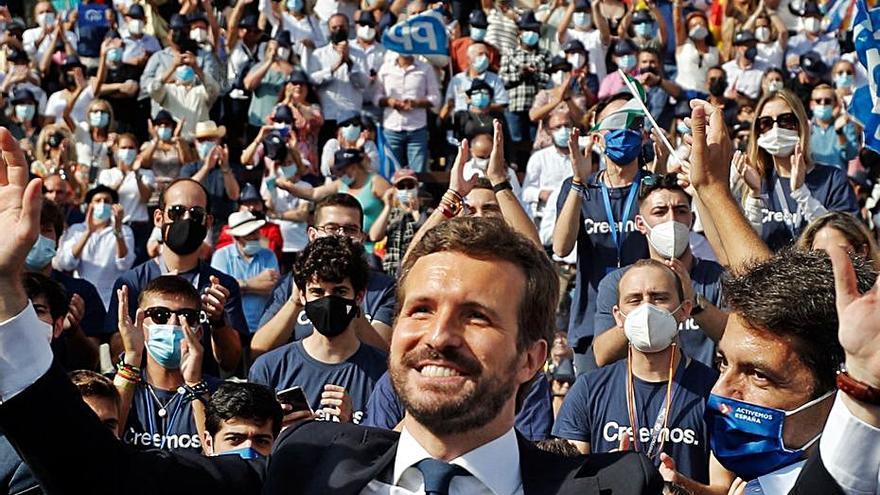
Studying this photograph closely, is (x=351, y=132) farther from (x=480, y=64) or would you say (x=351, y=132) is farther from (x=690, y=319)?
(x=690, y=319)

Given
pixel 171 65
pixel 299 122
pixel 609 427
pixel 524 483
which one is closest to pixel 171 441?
pixel 609 427

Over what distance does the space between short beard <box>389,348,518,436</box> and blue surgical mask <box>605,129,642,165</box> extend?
542cm

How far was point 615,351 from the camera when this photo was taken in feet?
24.2

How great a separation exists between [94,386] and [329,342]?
1.56 meters

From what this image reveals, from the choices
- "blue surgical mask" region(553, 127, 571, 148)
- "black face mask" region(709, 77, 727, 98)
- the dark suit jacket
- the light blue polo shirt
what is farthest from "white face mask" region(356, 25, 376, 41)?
the dark suit jacket

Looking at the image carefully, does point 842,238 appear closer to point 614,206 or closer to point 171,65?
point 614,206

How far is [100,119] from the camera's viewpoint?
1504cm

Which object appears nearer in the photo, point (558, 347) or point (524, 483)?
point (524, 483)

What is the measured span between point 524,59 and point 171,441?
9.65 m

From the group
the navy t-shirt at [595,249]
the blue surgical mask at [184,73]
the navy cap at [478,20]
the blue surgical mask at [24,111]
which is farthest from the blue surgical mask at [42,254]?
the navy cap at [478,20]

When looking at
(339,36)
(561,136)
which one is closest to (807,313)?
Answer: (561,136)

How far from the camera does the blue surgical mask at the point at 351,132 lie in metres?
14.1

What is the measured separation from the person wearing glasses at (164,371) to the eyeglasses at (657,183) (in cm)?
247

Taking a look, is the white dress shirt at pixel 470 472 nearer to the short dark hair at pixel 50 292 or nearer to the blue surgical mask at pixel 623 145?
the short dark hair at pixel 50 292
